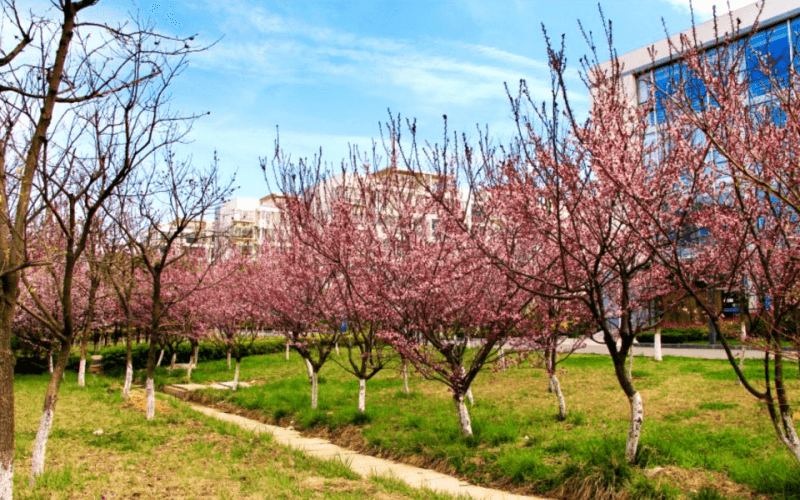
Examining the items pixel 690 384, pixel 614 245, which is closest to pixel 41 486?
pixel 614 245

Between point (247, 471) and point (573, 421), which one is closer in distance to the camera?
point (247, 471)

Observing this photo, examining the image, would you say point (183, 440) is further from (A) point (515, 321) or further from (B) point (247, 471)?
(A) point (515, 321)

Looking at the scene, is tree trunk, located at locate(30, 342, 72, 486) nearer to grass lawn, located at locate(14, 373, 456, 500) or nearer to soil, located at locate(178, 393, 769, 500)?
grass lawn, located at locate(14, 373, 456, 500)

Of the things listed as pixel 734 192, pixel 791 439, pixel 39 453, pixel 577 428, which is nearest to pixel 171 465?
pixel 39 453

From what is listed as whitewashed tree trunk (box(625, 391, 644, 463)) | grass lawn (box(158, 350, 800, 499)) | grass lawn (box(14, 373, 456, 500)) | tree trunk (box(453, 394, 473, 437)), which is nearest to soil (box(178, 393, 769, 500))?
grass lawn (box(158, 350, 800, 499))

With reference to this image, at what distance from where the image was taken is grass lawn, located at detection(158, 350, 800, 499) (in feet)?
22.5

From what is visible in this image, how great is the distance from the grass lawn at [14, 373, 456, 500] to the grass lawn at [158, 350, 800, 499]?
1.67m

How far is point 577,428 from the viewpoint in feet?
31.7

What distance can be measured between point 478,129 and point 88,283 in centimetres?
1629

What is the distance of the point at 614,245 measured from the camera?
7488 mm

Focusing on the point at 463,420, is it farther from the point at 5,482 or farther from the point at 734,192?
the point at 5,482

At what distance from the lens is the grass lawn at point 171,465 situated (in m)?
6.69

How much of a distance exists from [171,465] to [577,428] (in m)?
5.95

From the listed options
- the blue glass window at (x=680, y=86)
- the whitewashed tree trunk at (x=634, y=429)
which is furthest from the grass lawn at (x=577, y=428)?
the blue glass window at (x=680, y=86)
